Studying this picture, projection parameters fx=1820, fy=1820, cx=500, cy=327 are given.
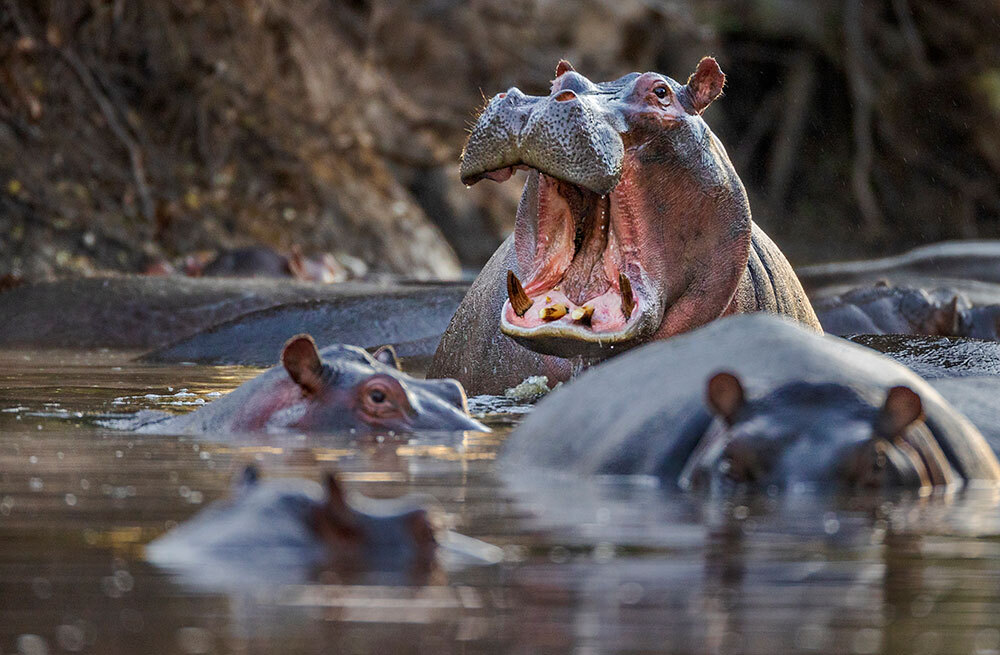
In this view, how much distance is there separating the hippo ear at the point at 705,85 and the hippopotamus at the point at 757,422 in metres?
1.68

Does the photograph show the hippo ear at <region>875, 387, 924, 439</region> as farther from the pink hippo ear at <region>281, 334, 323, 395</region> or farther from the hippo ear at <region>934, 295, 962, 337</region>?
the hippo ear at <region>934, 295, 962, 337</region>

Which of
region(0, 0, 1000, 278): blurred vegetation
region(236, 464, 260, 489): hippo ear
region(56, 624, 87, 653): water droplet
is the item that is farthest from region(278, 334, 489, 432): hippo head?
region(0, 0, 1000, 278): blurred vegetation

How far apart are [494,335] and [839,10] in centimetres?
1769

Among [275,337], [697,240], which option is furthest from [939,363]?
[275,337]

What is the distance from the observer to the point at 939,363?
595 cm

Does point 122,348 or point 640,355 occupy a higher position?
point 640,355

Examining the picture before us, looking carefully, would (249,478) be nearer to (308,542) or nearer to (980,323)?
(308,542)

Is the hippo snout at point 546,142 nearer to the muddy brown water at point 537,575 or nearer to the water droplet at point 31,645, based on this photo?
the muddy brown water at point 537,575

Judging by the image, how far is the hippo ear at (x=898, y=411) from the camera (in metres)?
3.27

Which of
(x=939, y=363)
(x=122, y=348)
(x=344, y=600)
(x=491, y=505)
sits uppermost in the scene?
(x=344, y=600)

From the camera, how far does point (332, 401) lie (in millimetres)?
4633

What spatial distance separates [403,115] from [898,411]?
1535 cm

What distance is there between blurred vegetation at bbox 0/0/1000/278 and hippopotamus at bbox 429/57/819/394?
2592 mm

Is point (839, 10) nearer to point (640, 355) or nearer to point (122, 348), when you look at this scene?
point (122, 348)
